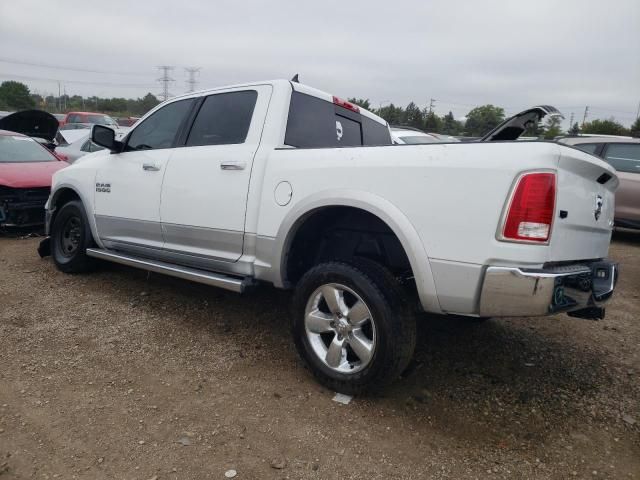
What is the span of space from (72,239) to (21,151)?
3575 mm

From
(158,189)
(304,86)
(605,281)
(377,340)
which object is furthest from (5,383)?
(605,281)

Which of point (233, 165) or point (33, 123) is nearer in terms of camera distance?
point (233, 165)

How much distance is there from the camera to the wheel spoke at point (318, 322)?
2793 mm

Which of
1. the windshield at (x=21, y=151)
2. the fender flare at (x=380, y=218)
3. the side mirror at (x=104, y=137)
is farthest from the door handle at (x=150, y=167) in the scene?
the windshield at (x=21, y=151)

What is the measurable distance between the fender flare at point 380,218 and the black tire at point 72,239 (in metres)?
2.66

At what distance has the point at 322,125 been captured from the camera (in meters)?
3.61

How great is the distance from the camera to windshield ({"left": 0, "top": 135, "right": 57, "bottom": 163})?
7.23 metres

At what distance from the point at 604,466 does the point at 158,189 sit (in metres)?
3.47

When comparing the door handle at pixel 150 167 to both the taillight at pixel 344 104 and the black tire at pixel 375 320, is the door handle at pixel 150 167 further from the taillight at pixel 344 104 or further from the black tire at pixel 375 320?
the black tire at pixel 375 320

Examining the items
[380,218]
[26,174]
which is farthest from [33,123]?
[380,218]

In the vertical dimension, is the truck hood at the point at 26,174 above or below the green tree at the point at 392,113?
below

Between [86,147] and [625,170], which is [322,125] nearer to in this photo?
[625,170]

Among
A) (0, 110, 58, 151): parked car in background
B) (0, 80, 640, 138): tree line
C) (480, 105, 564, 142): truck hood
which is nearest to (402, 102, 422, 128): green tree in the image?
(0, 80, 640, 138): tree line

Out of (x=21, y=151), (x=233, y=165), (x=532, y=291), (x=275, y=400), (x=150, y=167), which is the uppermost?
(x=233, y=165)
